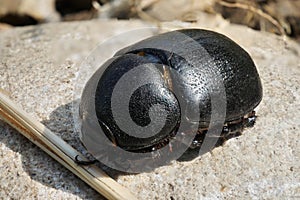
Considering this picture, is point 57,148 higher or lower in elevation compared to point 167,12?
higher

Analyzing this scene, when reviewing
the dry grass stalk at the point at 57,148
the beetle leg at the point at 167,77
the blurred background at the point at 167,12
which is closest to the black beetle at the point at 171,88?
the beetle leg at the point at 167,77

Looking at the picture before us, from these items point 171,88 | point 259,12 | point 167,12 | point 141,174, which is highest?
point 171,88

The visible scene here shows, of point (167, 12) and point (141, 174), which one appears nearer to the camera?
point (141, 174)

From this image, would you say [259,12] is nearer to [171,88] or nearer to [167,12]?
[167,12]

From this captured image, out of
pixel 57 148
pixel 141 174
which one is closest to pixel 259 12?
pixel 141 174

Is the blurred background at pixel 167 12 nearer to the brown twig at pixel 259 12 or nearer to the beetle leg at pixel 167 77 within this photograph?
the brown twig at pixel 259 12
